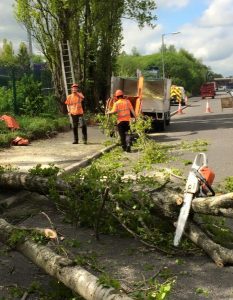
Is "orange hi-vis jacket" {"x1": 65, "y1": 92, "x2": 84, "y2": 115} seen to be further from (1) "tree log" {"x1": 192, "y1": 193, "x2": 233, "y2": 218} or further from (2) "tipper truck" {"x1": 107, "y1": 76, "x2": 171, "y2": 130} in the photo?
(1) "tree log" {"x1": 192, "y1": 193, "x2": 233, "y2": 218}

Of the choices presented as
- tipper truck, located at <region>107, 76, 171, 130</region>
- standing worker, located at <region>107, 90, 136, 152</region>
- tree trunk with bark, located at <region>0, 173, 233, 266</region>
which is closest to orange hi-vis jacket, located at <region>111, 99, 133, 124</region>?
standing worker, located at <region>107, 90, 136, 152</region>

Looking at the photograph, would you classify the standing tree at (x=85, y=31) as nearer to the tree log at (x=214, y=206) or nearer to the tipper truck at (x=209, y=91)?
the tree log at (x=214, y=206)

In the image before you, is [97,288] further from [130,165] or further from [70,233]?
[130,165]

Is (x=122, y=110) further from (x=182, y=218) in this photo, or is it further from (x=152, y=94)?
(x=182, y=218)

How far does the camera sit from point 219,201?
5125mm

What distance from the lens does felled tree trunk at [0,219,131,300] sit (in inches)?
141

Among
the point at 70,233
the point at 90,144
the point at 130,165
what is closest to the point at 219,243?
the point at 70,233

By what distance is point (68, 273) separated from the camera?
4.00 m

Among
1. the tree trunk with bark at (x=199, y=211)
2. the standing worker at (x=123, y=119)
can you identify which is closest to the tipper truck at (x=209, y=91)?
the standing worker at (x=123, y=119)

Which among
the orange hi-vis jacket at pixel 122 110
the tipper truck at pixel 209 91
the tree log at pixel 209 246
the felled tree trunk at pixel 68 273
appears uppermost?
the orange hi-vis jacket at pixel 122 110

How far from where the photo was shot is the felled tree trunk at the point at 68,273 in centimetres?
359

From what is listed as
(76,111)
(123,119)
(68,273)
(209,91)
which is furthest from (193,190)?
(209,91)

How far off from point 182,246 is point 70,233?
5.13ft

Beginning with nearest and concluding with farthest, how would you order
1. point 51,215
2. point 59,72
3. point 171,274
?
point 171,274 < point 51,215 < point 59,72
